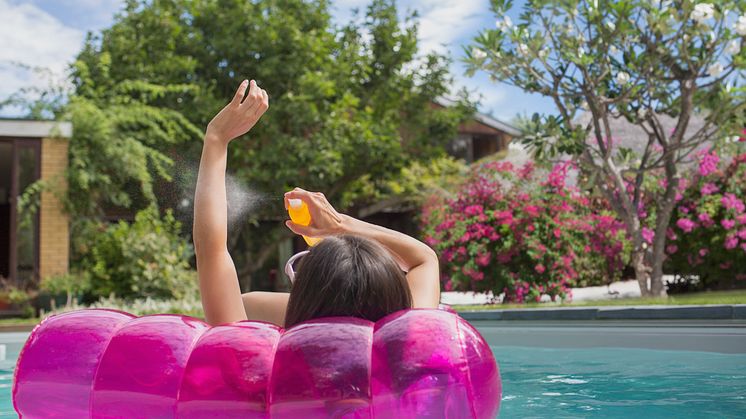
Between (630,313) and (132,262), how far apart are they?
751 cm

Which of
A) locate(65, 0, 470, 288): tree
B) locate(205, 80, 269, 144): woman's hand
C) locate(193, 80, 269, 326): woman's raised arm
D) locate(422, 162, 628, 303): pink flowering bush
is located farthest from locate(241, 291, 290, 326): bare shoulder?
locate(65, 0, 470, 288): tree

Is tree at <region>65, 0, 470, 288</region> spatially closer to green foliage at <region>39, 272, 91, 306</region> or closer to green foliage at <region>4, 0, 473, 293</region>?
green foliage at <region>4, 0, 473, 293</region>

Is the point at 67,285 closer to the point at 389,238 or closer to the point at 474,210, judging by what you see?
the point at 474,210

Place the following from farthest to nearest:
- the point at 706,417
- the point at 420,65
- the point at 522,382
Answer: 1. the point at 420,65
2. the point at 522,382
3. the point at 706,417

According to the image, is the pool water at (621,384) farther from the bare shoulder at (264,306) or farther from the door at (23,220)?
the door at (23,220)

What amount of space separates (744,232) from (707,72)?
280cm

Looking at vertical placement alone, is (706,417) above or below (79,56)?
below

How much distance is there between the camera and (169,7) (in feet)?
50.0

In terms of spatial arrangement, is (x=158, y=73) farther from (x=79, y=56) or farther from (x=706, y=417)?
(x=706, y=417)

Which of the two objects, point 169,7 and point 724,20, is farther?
point 169,7

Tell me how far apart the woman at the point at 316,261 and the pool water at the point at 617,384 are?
1623mm

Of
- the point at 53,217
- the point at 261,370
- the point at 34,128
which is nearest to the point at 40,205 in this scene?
the point at 53,217

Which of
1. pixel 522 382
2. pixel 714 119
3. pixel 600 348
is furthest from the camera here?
pixel 714 119

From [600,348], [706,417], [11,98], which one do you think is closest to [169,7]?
[11,98]
